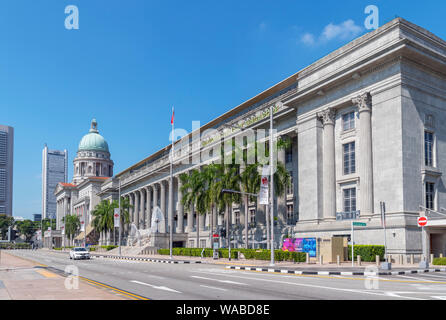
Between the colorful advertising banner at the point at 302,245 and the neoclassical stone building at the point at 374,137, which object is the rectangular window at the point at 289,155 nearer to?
the neoclassical stone building at the point at 374,137

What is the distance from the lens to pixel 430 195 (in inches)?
1465

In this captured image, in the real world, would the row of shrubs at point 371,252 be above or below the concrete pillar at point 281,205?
below

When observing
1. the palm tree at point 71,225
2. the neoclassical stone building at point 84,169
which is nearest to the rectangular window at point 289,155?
the palm tree at point 71,225

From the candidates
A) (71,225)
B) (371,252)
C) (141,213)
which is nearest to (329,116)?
(371,252)

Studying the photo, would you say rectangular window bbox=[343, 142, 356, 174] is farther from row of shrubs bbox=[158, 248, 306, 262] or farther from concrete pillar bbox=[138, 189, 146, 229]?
concrete pillar bbox=[138, 189, 146, 229]

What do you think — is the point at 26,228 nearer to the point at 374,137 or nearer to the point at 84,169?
the point at 84,169

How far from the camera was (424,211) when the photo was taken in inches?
1393

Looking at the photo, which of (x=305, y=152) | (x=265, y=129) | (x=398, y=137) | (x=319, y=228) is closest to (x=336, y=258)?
(x=319, y=228)

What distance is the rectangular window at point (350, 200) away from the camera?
40.1 m

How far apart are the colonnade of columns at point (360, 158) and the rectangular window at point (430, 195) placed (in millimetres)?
4346

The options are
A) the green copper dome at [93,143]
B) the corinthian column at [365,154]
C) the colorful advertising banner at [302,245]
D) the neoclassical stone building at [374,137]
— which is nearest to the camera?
the neoclassical stone building at [374,137]

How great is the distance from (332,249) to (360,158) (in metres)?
8.74

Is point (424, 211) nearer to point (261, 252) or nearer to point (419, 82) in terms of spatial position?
point (419, 82)

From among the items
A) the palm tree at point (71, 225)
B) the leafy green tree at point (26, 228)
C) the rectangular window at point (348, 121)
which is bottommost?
the leafy green tree at point (26, 228)
